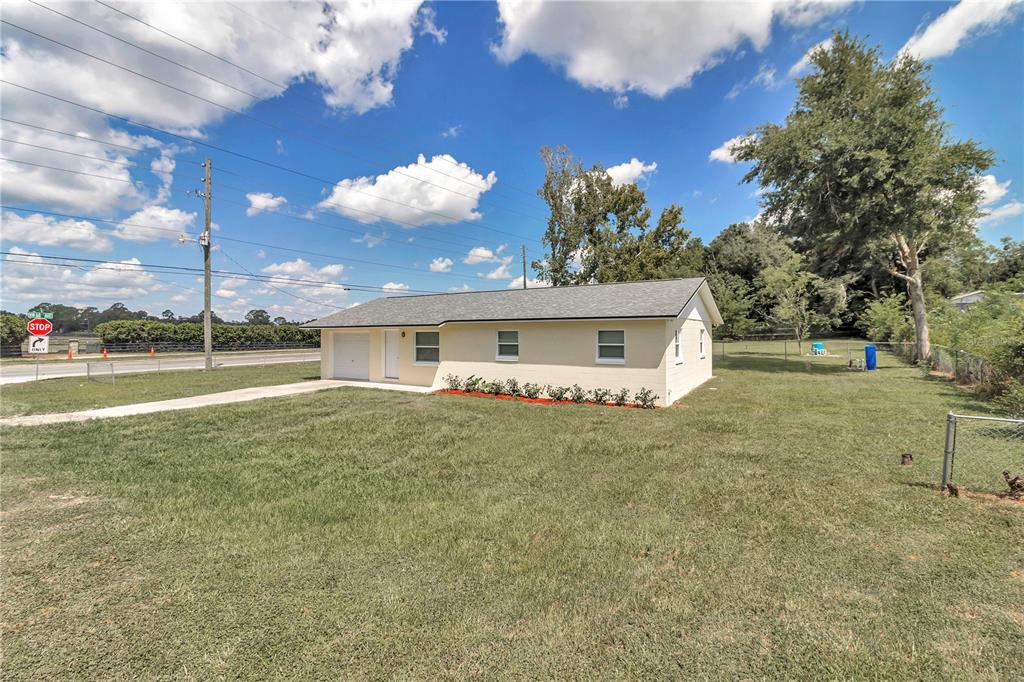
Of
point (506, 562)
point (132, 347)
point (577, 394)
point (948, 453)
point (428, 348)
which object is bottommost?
point (506, 562)

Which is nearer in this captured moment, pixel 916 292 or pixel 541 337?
pixel 541 337

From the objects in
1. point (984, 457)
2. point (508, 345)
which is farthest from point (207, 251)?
point (984, 457)

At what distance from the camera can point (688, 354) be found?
1511cm

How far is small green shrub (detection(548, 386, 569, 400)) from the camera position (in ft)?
44.7

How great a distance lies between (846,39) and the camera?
66.4 ft

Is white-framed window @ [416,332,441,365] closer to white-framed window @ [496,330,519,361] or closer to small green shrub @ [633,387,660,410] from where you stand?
white-framed window @ [496,330,519,361]

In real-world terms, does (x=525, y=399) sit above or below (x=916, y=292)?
below

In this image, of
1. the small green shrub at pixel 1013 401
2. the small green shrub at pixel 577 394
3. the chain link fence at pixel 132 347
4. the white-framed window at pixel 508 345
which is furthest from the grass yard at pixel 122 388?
the small green shrub at pixel 1013 401

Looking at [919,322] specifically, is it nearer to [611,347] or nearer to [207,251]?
[611,347]

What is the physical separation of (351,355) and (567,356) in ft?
34.2

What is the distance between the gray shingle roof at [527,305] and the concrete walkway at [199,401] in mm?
2455

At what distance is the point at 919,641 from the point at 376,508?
5.01 meters

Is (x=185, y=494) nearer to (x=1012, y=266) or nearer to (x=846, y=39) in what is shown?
(x=846, y=39)

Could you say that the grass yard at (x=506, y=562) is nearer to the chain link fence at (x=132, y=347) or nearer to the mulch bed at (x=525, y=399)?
the mulch bed at (x=525, y=399)
